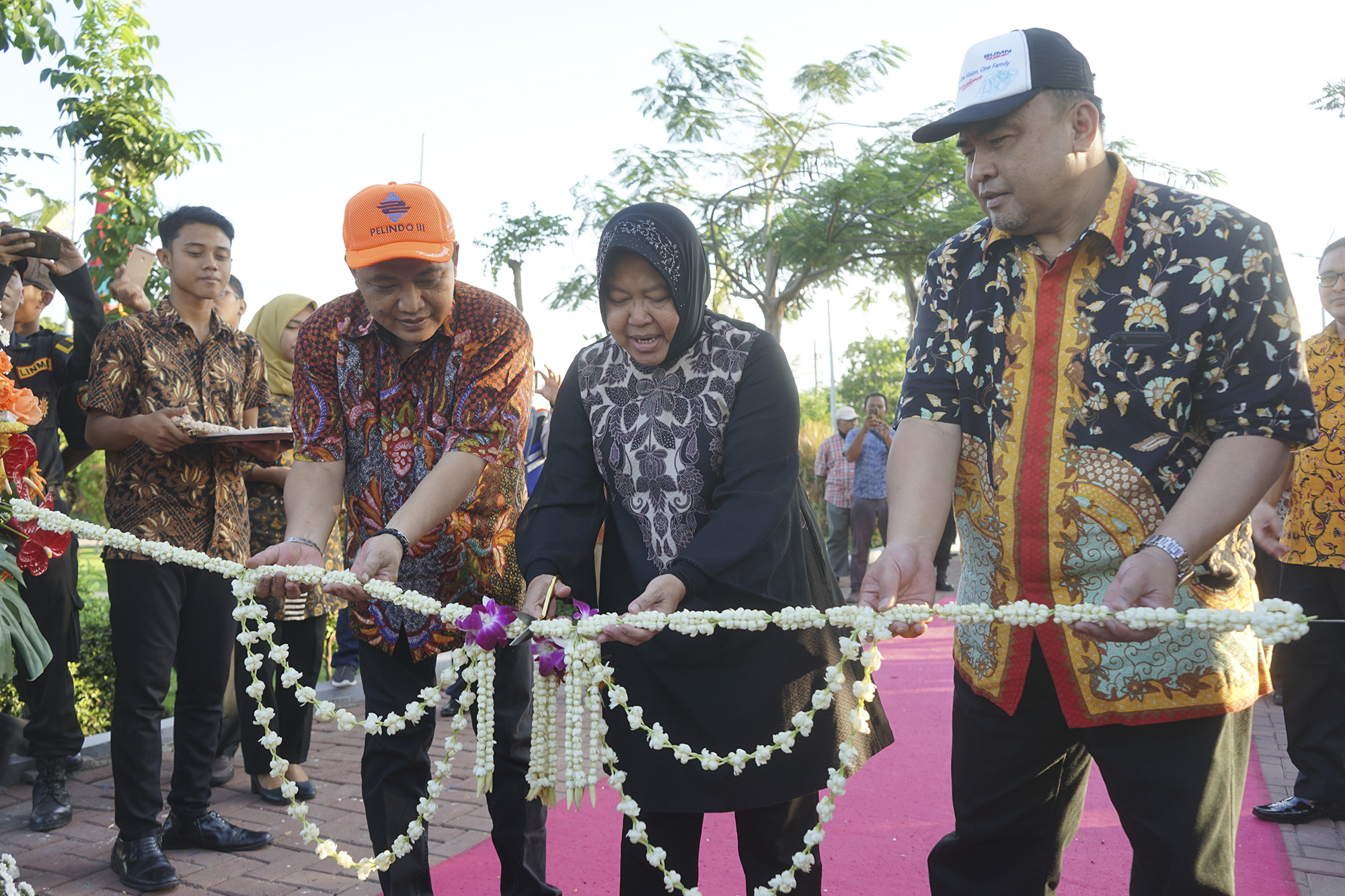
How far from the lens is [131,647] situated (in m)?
3.46

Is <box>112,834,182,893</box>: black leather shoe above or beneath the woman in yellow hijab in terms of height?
beneath

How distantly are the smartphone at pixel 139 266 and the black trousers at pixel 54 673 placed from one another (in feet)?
4.25

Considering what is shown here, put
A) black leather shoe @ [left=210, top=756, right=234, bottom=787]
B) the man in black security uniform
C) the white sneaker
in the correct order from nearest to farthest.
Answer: the man in black security uniform
black leather shoe @ [left=210, top=756, right=234, bottom=787]
the white sneaker

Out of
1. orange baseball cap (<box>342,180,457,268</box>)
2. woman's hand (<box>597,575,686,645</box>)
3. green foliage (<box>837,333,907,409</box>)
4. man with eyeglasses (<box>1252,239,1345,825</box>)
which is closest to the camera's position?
woman's hand (<box>597,575,686,645</box>)

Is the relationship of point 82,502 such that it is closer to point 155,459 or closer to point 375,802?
point 155,459

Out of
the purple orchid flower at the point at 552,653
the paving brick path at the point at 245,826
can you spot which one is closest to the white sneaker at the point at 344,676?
the paving brick path at the point at 245,826

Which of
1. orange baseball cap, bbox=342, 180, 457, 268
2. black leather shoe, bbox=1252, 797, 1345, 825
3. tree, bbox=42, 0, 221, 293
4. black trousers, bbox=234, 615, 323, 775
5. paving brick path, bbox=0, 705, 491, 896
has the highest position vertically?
tree, bbox=42, 0, 221, 293

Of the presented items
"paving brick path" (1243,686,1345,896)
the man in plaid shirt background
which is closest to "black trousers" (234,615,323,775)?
"paving brick path" (1243,686,1345,896)

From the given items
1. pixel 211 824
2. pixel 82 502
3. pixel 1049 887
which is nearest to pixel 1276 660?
pixel 1049 887

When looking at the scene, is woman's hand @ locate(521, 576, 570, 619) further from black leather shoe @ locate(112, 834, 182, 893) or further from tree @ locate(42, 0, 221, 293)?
tree @ locate(42, 0, 221, 293)

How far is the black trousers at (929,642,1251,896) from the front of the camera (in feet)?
6.25

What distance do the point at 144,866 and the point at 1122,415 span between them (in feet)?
11.3

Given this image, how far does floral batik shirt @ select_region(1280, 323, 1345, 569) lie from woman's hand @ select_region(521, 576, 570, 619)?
3457 mm

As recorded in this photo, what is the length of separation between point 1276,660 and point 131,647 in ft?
16.3
